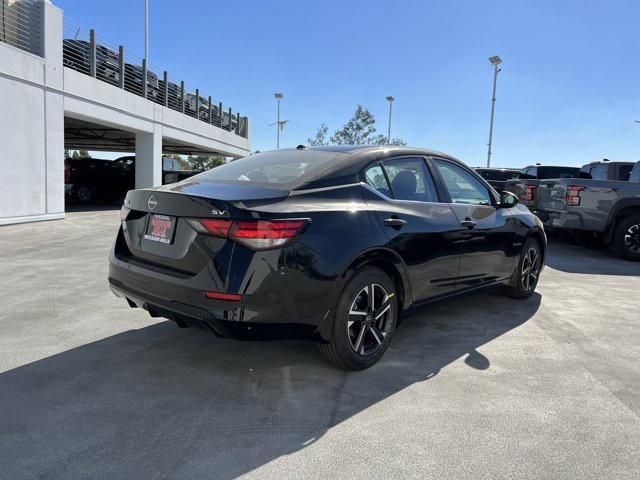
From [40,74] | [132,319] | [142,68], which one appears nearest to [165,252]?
[132,319]

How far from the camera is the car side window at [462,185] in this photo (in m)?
4.49

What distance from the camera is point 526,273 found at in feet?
18.4

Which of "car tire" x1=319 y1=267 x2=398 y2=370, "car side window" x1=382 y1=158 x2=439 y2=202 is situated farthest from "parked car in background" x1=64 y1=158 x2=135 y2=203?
"car tire" x1=319 y1=267 x2=398 y2=370

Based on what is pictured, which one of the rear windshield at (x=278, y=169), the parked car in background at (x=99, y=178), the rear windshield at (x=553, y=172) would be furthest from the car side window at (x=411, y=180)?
the parked car in background at (x=99, y=178)

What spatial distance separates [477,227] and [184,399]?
287 centimetres

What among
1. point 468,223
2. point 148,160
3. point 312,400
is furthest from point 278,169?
point 148,160

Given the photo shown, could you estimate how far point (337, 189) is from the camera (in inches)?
135

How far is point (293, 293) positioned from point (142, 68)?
648 inches

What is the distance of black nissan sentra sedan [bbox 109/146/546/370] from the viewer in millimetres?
2959

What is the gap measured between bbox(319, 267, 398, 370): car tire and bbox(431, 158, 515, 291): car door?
101 cm

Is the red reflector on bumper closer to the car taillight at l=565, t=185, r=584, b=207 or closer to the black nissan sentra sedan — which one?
the black nissan sentra sedan

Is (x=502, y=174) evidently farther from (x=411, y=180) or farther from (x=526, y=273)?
(x=411, y=180)

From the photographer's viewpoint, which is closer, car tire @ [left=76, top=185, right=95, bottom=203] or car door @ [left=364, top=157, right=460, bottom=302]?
car door @ [left=364, top=157, right=460, bottom=302]

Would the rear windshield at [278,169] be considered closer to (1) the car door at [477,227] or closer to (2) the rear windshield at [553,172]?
(1) the car door at [477,227]
